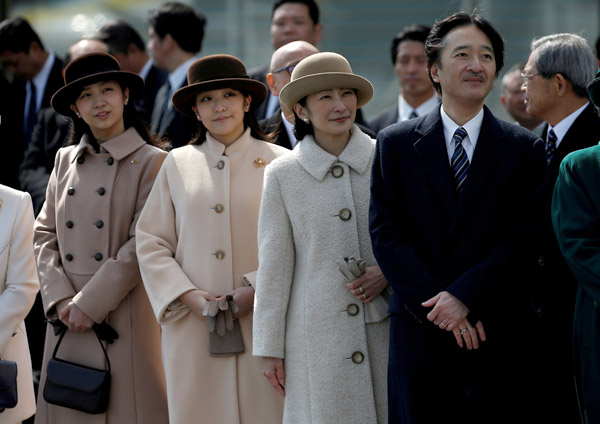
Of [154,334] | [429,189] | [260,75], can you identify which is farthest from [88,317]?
[260,75]

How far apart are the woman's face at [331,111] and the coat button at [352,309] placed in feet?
2.48

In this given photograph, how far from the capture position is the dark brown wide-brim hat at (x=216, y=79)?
4797 millimetres

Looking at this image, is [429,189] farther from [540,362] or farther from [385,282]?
[540,362]

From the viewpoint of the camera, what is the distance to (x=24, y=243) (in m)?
4.80

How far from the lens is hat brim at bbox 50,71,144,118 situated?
511cm

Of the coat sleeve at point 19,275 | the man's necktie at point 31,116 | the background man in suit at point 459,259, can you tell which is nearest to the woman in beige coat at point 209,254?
the coat sleeve at point 19,275

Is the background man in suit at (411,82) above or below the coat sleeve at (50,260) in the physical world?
above

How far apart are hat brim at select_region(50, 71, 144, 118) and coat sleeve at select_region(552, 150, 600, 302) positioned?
7.74ft

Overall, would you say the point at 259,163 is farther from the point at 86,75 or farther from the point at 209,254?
the point at 86,75

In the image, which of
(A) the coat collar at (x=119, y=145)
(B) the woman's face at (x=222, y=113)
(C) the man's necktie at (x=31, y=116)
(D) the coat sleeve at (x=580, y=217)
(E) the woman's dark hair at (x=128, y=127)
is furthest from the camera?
(C) the man's necktie at (x=31, y=116)

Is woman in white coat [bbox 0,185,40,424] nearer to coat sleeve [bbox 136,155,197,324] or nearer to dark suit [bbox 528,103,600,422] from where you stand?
coat sleeve [bbox 136,155,197,324]

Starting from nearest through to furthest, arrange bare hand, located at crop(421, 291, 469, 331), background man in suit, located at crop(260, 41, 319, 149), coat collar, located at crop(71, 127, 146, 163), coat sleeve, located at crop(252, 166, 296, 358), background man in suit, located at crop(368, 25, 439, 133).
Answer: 1. bare hand, located at crop(421, 291, 469, 331)
2. coat sleeve, located at crop(252, 166, 296, 358)
3. coat collar, located at crop(71, 127, 146, 163)
4. background man in suit, located at crop(260, 41, 319, 149)
5. background man in suit, located at crop(368, 25, 439, 133)

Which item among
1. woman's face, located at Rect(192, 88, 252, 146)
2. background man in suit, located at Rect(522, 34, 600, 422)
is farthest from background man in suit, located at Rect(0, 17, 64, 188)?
background man in suit, located at Rect(522, 34, 600, 422)

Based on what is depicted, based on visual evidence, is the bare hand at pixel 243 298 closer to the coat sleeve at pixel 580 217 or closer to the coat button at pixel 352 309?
the coat button at pixel 352 309
